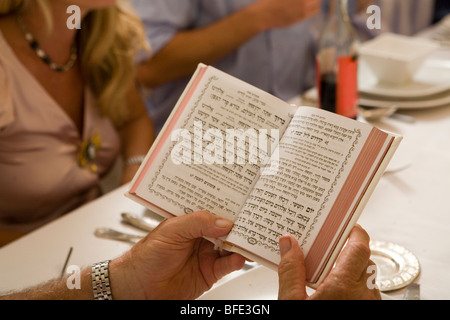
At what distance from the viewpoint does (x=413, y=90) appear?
139cm

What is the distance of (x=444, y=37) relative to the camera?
1.93 m

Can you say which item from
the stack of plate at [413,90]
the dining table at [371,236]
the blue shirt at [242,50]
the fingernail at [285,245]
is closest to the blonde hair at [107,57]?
the blue shirt at [242,50]

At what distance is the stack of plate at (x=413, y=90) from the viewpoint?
1362mm

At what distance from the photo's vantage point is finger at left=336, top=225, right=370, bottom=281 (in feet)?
2.00

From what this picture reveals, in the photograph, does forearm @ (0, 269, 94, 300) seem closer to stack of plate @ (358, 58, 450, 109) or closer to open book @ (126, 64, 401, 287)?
open book @ (126, 64, 401, 287)

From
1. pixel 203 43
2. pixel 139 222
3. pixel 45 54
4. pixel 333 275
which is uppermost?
pixel 203 43

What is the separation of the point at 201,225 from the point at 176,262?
12 centimetres

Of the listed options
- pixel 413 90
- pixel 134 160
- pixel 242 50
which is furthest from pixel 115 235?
pixel 242 50
